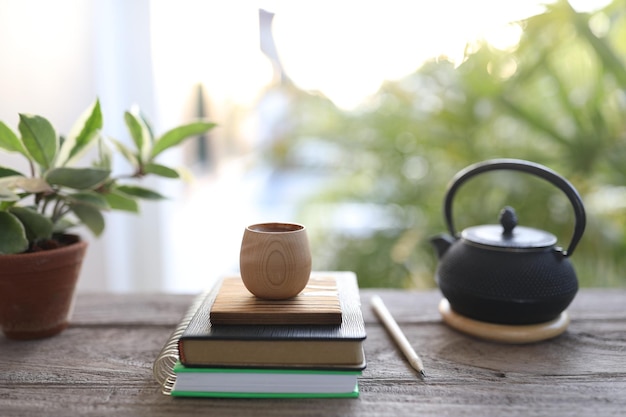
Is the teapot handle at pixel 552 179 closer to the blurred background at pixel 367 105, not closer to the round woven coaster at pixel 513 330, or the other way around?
the round woven coaster at pixel 513 330

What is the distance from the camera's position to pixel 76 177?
581 mm

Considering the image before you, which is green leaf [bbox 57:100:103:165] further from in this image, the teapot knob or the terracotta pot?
the teapot knob

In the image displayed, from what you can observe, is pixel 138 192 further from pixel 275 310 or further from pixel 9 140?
pixel 275 310

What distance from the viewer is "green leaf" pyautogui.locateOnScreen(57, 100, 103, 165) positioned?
0.63 metres

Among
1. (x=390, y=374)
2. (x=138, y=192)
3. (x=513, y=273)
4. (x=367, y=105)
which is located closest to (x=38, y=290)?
(x=138, y=192)

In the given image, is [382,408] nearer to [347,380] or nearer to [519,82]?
[347,380]

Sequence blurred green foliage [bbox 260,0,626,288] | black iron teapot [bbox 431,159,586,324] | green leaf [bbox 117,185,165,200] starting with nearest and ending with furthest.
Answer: black iron teapot [bbox 431,159,586,324], green leaf [bbox 117,185,165,200], blurred green foliage [bbox 260,0,626,288]

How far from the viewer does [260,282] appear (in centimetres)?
53

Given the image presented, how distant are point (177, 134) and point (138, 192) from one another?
4.4 inches

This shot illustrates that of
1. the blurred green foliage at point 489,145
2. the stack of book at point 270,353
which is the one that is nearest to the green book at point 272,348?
the stack of book at point 270,353

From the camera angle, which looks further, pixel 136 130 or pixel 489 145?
pixel 489 145

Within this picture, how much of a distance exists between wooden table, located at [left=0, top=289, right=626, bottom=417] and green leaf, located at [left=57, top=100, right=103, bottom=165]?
262mm

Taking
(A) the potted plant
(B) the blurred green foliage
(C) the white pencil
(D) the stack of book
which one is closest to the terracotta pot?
(A) the potted plant

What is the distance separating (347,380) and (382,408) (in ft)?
0.15
